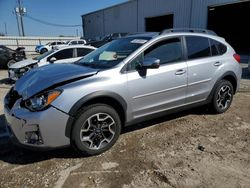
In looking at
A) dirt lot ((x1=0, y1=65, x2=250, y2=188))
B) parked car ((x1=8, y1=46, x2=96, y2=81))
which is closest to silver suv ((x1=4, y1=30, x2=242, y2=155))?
dirt lot ((x1=0, y1=65, x2=250, y2=188))

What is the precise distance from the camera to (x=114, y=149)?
3680 millimetres

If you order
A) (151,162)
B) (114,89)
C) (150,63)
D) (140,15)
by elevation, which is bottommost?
(151,162)

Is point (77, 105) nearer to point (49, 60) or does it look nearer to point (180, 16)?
point (49, 60)

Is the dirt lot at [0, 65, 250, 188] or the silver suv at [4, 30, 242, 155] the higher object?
the silver suv at [4, 30, 242, 155]

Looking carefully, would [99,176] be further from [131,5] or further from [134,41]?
[131,5]

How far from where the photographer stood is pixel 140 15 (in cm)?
2652

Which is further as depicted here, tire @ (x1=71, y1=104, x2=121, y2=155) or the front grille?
the front grille

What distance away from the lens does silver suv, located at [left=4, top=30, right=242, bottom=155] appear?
310cm

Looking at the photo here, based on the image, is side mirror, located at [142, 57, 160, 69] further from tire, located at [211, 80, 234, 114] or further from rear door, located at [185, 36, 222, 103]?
tire, located at [211, 80, 234, 114]

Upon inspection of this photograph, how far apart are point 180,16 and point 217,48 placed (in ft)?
57.0

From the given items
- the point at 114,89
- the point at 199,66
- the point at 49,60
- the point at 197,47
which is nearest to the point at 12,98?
the point at 114,89

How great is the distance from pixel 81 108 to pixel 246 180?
226cm

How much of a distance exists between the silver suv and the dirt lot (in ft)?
1.06

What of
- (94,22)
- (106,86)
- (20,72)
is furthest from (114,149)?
(94,22)
